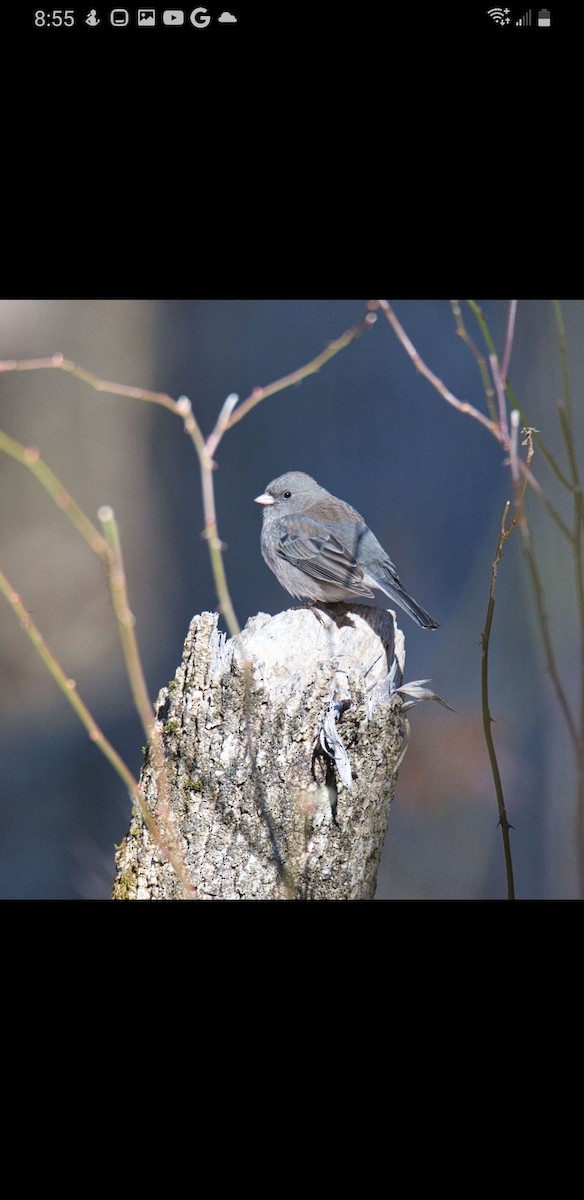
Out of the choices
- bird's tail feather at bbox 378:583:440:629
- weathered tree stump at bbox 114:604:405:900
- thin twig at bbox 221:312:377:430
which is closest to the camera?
thin twig at bbox 221:312:377:430

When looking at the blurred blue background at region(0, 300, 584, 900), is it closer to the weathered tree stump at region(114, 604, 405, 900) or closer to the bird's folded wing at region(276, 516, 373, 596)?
the bird's folded wing at region(276, 516, 373, 596)

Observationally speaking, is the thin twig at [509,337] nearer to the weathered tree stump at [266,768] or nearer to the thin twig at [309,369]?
the thin twig at [309,369]

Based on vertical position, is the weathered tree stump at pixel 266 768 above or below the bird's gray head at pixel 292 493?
below

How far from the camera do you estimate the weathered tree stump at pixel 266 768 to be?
61.3 inches

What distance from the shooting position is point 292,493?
2053mm

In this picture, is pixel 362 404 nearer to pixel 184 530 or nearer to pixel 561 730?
pixel 184 530

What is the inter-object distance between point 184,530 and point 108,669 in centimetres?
40

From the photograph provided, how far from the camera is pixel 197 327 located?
2.01 meters

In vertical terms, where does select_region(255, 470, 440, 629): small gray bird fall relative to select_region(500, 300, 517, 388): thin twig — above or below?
below

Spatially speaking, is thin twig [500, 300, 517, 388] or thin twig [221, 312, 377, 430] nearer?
thin twig [221, 312, 377, 430]
